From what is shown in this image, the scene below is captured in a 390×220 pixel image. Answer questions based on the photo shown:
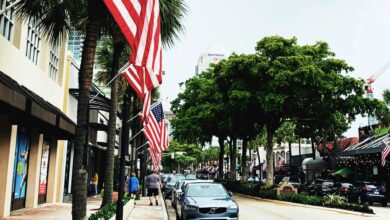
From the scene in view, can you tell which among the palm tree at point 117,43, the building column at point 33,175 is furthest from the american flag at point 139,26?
the building column at point 33,175

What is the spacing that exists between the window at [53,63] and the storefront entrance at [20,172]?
3.99 m

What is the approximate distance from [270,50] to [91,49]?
20.0 metres

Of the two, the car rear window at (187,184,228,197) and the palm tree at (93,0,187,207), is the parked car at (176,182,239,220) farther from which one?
the palm tree at (93,0,187,207)

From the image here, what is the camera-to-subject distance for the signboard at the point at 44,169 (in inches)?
685

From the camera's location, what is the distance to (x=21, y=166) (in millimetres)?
14922

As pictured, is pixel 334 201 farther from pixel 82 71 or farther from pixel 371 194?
pixel 82 71

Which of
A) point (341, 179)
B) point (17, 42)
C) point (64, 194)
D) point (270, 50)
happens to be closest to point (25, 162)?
point (17, 42)

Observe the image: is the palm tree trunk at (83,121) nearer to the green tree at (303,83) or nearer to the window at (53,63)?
the window at (53,63)

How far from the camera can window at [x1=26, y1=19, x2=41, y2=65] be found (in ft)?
48.5

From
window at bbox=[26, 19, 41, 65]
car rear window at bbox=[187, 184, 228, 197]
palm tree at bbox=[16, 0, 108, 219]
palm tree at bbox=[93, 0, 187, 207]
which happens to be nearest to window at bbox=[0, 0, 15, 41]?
window at bbox=[26, 19, 41, 65]

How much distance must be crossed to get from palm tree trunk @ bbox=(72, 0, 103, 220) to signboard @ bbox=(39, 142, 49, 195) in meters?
10.2

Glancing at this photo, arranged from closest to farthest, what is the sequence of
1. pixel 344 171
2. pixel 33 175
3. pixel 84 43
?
pixel 84 43
pixel 33 175
pixel 344 171

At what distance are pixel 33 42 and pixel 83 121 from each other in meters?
8.78

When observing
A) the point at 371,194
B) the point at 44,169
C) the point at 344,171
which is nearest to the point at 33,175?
the point at 44,169
